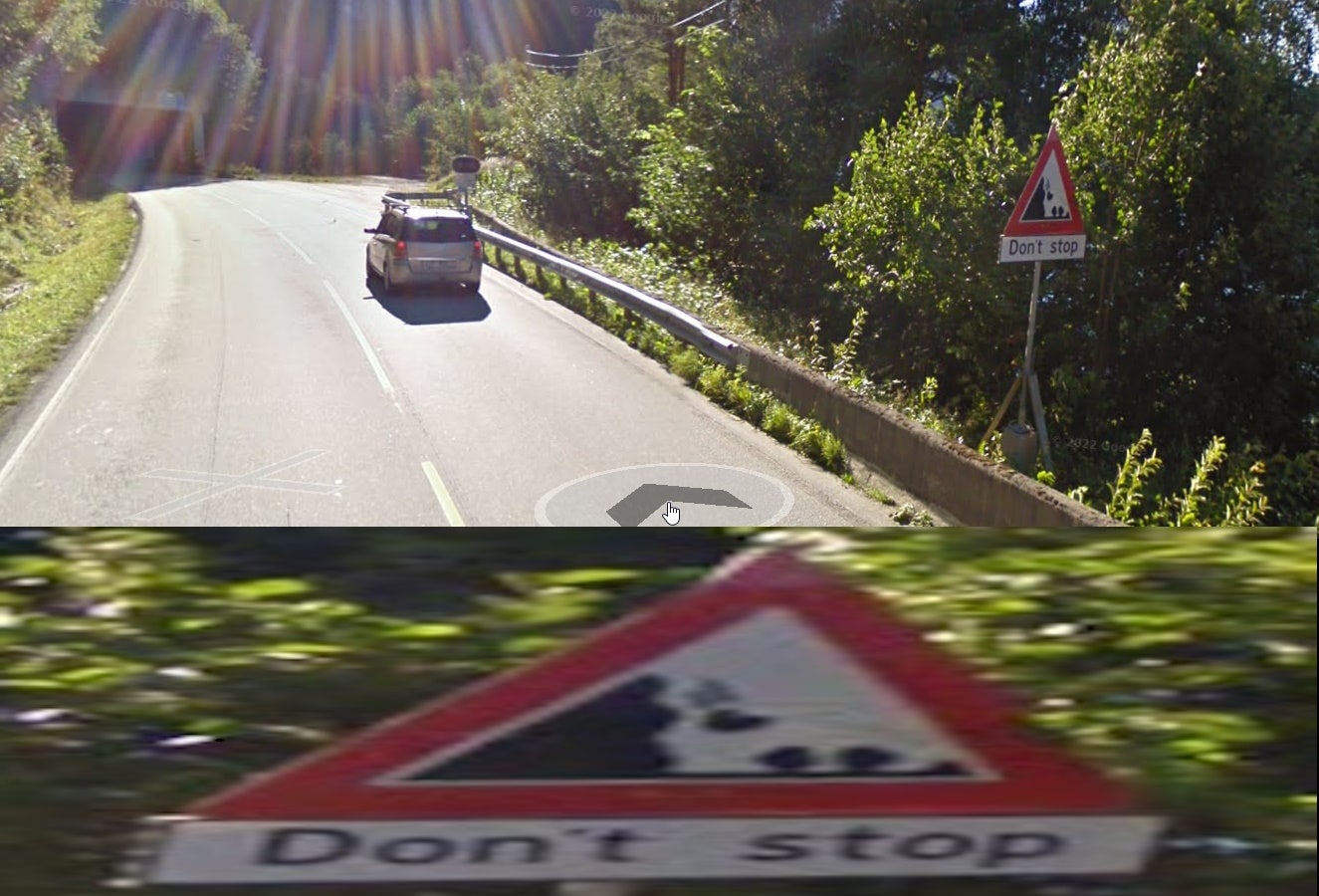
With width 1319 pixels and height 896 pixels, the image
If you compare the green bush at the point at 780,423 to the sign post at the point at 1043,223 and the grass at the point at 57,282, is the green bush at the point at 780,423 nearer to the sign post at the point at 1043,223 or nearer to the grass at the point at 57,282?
the sign post at the point at 1043,223

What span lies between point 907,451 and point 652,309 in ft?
19.8

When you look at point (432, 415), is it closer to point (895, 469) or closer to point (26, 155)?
point (895, 469)

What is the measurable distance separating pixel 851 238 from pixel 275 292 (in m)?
9.73

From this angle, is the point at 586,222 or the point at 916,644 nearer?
the point at 916,644

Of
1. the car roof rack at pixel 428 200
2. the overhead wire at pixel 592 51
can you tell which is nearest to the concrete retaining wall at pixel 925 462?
the car roof rack at pixel 428 200

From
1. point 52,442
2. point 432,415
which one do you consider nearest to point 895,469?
point 432,415

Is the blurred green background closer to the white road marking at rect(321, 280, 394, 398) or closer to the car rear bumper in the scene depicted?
the white road marking at rect(321, 280, 394, 398)

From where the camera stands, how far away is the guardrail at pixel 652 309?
12.8 meters

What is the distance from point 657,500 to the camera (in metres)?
9.20

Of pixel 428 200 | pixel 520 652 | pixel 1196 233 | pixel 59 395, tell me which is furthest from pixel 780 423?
pixel 428 200

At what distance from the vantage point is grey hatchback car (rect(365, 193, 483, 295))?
2114 cm

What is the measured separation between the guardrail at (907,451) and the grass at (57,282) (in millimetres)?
7048

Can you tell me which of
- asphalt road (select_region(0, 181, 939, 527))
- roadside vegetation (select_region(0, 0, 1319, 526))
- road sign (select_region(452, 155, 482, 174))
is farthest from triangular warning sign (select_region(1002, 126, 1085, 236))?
road sign (select_region(452, 155, 482, 174))

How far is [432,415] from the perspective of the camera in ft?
38.6
